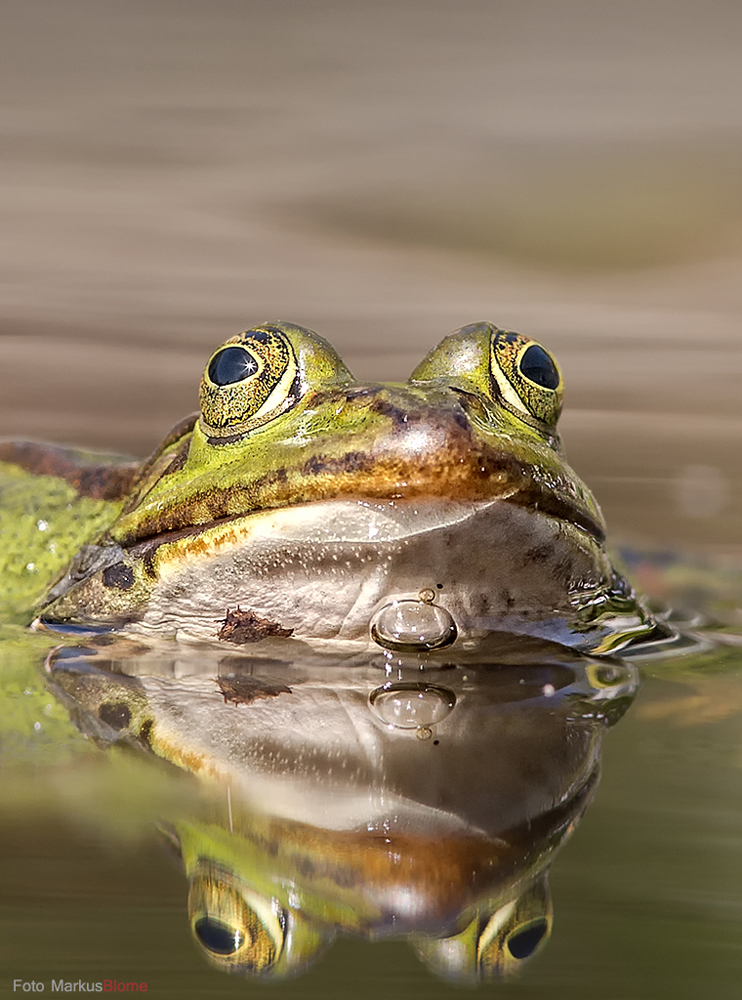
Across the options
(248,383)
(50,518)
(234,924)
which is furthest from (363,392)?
(50,518)

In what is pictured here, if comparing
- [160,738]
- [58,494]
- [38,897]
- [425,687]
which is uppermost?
[58,494]

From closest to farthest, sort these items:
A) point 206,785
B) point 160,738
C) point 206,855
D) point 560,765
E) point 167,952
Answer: point 167,952, point 206,855, point 206,785, point 560,765, point 160,738

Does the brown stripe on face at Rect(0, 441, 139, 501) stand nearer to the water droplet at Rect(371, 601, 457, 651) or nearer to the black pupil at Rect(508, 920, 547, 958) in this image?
the water droplet at Rect(371, 601, 457, 651)

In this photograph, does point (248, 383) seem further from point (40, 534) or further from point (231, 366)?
point (40, 534)

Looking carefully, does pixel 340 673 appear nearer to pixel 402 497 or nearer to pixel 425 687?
pixel 425 687

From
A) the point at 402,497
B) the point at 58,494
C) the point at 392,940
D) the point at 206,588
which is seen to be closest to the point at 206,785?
the point at 392,940

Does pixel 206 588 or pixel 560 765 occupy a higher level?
pixel 206 588

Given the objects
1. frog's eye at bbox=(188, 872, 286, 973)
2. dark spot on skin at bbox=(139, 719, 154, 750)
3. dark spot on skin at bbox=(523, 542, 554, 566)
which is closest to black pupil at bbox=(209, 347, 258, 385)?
dark spot on skin at bbox=(523, 542, 554, 566)
